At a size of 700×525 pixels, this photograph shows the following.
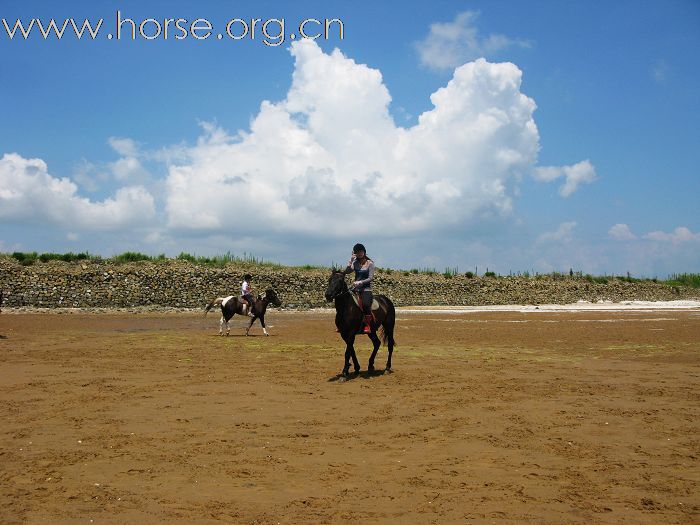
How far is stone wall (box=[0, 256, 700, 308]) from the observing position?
42.2m

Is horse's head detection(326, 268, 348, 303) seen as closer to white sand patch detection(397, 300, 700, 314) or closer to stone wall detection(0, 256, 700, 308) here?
white sand patch detection(397, 300, 700, 314)

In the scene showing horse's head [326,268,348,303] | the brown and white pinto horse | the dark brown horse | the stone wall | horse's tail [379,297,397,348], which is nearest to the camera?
horse's head [326,268,348,303]

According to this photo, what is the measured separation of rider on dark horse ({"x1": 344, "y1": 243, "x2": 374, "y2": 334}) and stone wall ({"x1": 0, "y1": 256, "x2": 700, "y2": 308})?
1387 inches

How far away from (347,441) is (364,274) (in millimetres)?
5738

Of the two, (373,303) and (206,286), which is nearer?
(373,303)

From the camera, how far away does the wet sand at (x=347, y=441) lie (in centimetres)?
505

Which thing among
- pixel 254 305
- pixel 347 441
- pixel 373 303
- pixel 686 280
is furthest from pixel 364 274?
pixel 686 280

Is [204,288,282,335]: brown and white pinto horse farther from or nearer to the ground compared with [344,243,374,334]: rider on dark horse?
nearer to the ground

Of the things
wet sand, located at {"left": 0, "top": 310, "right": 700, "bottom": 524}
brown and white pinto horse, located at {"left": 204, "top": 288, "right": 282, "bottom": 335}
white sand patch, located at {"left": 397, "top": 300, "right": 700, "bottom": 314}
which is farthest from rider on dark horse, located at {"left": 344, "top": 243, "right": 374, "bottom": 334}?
white sand patch, located at {"left": 397, "top": 300, "right": 700, "bottom": 314}

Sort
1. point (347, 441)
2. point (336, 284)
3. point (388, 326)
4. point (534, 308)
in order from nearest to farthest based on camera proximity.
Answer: point (347, 441)
point (336, 284)
point (388, 326)
point (534, 308)

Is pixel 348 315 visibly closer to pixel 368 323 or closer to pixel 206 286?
pixel 368 323

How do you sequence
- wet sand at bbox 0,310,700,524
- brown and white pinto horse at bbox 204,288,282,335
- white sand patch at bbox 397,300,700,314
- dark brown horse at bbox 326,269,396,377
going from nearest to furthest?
wet sand at bbox 0,310,700,524, dark brown horse at bbox 326,269,396,377, brown and white pinto horse at bbox 204,288,282,335, white sand patch at bbox 397,300,700,314

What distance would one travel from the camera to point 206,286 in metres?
47.2

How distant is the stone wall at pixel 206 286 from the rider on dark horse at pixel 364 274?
3524cm
